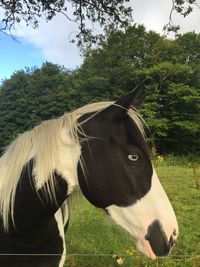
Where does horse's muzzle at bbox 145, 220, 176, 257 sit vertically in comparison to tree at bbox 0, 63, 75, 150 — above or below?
below

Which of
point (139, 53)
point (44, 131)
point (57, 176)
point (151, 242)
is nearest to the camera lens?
point (151, 242)

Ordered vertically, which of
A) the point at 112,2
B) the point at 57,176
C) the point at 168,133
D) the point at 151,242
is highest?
the point at 112,2

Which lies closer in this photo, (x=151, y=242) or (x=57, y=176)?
(x=151, y=242)

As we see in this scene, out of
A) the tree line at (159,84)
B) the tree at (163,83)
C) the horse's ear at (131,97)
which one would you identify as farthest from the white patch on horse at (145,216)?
the tree at (163,83)

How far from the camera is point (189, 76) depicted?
123 ft

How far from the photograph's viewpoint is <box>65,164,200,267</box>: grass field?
456 cm

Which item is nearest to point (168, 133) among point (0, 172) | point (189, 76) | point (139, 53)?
point (189, 76)

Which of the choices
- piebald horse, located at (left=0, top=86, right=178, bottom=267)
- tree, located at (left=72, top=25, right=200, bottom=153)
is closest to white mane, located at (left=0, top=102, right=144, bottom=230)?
piebald horse, located at (left=0, top=86, right=178, bottom=267)

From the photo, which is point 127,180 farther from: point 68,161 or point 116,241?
point 116,241

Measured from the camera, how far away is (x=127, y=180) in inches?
80.5

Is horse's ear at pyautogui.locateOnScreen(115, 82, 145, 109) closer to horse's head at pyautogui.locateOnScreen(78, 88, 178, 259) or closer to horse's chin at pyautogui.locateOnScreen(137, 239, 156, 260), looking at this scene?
horse's head at pyautogui.locateOnScreen(78, 88, 178, 259)

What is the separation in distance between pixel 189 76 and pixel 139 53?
5.18 metres

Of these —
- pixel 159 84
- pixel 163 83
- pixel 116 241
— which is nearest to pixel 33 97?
pixel 159 84

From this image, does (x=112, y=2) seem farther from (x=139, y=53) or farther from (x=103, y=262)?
(x=139, y=53)
